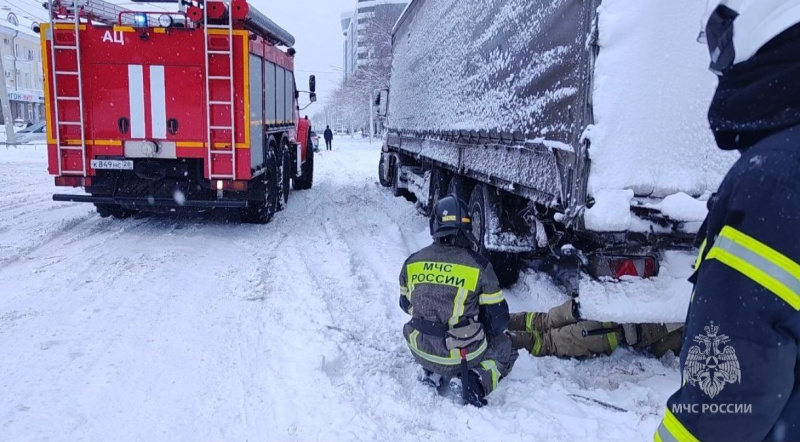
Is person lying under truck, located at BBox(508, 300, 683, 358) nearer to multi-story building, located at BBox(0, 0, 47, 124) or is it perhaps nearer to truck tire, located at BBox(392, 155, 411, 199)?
truck tire, located at BBox(392, 155, 411, 199)

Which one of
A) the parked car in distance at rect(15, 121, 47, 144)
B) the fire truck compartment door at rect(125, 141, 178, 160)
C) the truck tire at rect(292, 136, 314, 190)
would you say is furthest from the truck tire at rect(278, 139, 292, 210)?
the parked car in distance at rect(15, 121, 47, 144)

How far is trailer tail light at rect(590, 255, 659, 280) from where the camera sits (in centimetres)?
351

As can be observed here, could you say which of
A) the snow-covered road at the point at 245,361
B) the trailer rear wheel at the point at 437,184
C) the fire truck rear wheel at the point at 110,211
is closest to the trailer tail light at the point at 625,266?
the snow-covered road at the point at 245,361

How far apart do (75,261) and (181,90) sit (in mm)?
2510

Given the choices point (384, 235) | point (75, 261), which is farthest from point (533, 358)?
point (75, 261)

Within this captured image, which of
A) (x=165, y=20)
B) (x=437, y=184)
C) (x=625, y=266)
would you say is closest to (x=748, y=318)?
(x=625, y=266)

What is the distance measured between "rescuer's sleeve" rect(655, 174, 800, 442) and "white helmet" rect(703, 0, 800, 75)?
0.80 feet

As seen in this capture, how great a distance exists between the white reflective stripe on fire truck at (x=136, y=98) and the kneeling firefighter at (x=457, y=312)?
17.4 feet

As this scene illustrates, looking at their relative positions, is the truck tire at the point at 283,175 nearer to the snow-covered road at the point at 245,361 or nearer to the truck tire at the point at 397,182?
the truck tire at the point at 397,182

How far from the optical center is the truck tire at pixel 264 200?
8445 millimetres

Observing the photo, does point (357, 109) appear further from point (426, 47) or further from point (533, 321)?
point (533, 321)

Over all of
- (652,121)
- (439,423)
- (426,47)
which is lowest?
(439,423)

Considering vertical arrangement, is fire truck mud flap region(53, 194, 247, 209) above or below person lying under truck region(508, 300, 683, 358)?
above

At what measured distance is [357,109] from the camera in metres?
59.9
